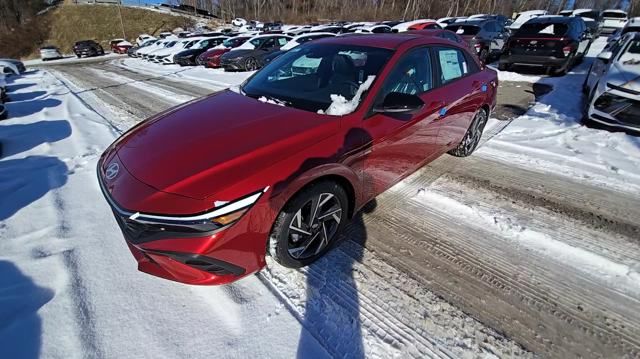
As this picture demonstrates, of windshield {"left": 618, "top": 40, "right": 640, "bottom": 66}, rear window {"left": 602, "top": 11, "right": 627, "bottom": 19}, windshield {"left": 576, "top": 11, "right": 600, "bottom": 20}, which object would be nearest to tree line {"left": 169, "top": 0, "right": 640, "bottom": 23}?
rear window {"left": 602, "top": 11, "right": 627, "bottom": 19}

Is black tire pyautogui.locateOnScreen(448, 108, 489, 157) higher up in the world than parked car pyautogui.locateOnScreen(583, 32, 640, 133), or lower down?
lower down

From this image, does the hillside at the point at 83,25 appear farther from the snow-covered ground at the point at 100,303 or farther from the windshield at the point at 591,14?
the snow-covered ground at the point at 100,303

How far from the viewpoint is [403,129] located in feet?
9.09

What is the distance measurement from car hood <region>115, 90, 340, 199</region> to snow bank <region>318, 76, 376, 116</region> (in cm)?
11

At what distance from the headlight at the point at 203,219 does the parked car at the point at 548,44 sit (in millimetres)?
10504

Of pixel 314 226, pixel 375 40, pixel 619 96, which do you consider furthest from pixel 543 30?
pixel 314 226

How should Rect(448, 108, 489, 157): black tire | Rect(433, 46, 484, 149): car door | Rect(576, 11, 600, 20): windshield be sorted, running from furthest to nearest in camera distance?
Rect(576, 11, 600, 20): windshield < Rect(448, 108, 489, 157): black tire < Rect(433, 46, 484, 149): car door

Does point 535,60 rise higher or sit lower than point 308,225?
higher

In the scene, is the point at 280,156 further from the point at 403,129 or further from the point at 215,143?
the point at 403,129

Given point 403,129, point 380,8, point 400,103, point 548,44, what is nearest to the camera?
point 400,103

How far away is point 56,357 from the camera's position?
1.76 metres

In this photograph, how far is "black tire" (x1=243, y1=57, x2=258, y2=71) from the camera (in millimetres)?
12945

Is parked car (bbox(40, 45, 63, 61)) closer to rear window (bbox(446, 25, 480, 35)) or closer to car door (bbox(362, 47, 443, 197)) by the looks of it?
rear window (bbox(446, 25, 480, 35))

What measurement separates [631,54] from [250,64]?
1170 centimetres
